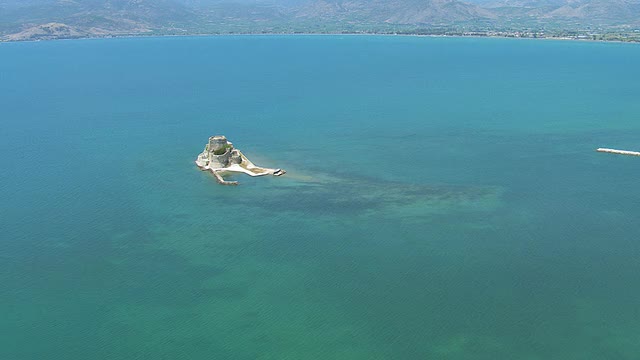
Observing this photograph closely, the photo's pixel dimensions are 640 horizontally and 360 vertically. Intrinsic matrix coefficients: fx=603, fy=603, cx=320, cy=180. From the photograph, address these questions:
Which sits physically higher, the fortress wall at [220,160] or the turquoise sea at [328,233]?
the fortress wall at [220,160]

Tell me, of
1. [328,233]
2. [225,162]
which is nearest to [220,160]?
[225,162]

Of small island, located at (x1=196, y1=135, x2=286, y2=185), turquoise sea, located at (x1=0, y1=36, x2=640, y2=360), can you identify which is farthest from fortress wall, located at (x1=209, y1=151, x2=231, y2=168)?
turquoise sea, located at (x1=0, y1=36, x2=640, y2=360)

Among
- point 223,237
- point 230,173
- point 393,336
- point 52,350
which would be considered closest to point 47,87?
point 230,173

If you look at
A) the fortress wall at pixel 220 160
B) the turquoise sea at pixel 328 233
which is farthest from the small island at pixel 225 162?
the turquoise sea at pixel 328 233

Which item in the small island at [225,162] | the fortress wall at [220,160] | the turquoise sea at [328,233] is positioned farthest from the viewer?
the fortress wall at [220,160]

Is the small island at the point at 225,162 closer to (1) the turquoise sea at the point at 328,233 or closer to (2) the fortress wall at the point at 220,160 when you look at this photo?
(2) the fortress wall at the point at 220,160

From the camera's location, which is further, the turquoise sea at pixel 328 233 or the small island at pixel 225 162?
the small island at pixel 225 162

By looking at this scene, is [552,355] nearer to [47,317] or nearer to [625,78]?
[47,317]

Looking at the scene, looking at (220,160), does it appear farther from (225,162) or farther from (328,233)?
(328,233)

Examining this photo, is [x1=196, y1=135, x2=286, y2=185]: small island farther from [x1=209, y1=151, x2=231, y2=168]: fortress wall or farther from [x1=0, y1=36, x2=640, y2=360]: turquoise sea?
[x1=0, y1=36, x2=640, y2=360]: turquoise sea
